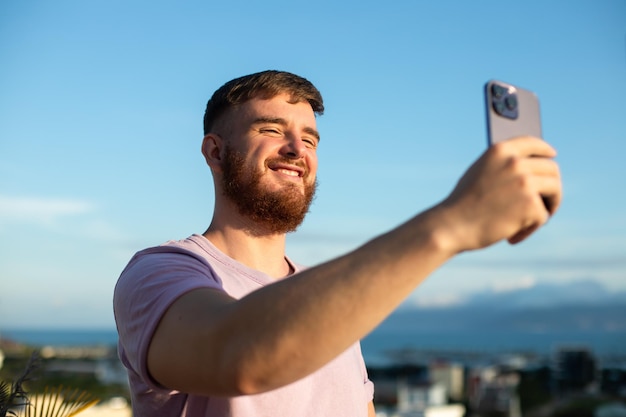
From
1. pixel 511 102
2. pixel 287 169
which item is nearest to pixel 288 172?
pixel 287 169

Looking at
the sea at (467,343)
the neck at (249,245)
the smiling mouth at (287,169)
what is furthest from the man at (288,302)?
the sea at (467,343)

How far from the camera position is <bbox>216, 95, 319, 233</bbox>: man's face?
1.76m

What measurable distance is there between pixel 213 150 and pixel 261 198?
0.79 ft

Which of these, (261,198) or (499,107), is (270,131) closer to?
(261,198)

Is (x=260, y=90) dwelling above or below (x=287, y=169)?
above

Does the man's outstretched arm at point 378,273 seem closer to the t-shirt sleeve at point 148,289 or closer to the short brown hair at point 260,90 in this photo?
the t-shirt sleeve at point 148,289

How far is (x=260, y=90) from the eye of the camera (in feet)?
6.07

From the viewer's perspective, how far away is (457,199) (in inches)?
37.7

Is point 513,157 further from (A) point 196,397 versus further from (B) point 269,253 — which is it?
(B) point 269,253

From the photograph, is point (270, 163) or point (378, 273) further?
point (270, 163)

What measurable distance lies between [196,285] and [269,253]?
0.72 m

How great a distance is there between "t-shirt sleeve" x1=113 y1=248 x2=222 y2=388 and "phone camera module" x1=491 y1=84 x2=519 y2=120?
499mm

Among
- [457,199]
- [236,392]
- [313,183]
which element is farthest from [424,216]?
[313,183]

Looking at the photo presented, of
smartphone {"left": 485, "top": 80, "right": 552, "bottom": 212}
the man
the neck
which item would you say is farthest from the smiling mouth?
smartphone {"left": 485, "top": 80, "right": 552, "bottom": 212}
